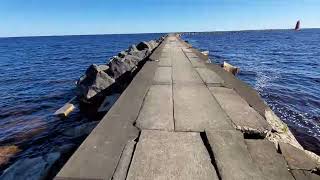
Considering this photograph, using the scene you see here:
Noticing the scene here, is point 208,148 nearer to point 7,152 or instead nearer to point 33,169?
point 33,169

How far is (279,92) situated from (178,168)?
11.0 m

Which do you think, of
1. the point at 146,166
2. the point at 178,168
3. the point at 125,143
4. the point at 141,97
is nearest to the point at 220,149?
the point at 178,168

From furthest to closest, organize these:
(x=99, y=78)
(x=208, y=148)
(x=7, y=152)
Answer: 1. (x=99, y=78)
2. (x=7, y=152)
3. (x=208, y=148)

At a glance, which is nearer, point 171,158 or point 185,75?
point 171,158

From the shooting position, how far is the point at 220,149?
297cm

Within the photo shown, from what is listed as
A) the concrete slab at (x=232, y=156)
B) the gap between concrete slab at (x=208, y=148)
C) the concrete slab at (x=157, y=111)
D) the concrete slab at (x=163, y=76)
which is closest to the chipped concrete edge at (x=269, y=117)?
the concrete slab at (x=232, y=156)

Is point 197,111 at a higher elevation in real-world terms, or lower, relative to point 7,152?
higher

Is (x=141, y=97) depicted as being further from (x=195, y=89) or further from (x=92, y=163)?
(x=92, y=163)

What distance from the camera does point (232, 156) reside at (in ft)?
9.28

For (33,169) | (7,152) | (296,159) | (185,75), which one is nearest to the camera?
(296,159)

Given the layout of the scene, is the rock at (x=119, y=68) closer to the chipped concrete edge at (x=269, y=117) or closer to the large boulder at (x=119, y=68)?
the large boulder at (x=119, y=68)

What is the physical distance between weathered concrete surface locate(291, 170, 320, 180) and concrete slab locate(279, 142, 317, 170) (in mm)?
74

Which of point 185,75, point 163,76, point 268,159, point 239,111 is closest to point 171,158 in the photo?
point 268,159

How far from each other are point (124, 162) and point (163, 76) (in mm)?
4592
